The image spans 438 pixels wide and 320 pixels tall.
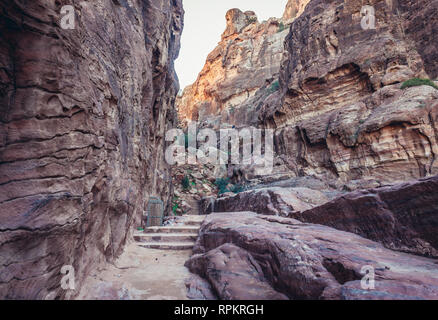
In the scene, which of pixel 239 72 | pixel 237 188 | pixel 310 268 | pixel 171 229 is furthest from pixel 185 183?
pixel 239 72

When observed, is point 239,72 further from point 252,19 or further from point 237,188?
point 237,188

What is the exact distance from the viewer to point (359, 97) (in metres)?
15.7

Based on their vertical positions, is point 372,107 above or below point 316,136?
above

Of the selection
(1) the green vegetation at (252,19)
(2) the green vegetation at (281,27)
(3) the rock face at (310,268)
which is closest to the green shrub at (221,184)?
(3) the rock face at (310,268)

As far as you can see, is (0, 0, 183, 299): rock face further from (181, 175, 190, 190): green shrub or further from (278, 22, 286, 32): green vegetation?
(278, 22, 286, 32): green vegetation

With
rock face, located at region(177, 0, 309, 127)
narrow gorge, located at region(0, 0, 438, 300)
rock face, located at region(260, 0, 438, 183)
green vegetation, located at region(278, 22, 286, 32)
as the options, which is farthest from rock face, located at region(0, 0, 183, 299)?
green vegetation, located at region(278, 22, 286, 32)

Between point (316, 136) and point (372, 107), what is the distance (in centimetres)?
372

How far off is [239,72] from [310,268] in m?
41.9

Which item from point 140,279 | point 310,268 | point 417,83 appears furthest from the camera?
point 417,83

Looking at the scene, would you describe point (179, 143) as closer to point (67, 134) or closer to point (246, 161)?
point (246, 161)

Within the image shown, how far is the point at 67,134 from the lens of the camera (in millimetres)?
3262

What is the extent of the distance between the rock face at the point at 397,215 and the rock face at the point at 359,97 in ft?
29.0

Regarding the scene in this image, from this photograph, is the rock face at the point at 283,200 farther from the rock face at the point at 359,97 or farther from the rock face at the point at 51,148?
the rock face at the point at 359,97

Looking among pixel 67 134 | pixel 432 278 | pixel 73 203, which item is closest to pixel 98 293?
pixel 73 203
